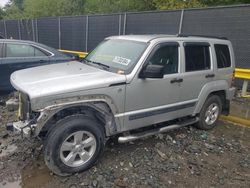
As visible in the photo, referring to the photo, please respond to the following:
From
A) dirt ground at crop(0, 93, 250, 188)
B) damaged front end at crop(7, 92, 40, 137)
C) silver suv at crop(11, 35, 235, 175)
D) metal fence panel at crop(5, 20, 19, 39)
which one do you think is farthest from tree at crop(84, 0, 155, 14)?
damaged front end at crop(7, 92, 40, 137)

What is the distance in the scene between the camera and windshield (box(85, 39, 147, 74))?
4172 millimetres

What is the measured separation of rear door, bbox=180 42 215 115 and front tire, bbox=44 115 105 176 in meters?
1.83

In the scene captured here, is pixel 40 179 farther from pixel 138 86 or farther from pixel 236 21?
pixel 236 21

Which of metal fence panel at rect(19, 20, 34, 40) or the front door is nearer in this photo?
the front door

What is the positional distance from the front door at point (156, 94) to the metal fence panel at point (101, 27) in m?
7.60

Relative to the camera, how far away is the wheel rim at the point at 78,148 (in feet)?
11.9

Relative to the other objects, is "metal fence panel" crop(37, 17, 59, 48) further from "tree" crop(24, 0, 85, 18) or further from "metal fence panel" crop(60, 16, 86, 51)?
"tree" crop(24, 0, 85, 18)

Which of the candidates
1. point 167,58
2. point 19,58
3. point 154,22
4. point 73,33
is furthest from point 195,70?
point 73,33

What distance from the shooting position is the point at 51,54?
23.7 ft

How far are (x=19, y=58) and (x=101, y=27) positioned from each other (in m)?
6.15

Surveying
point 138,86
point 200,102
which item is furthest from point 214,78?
point 138,86

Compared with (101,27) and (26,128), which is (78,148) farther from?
(101,27)

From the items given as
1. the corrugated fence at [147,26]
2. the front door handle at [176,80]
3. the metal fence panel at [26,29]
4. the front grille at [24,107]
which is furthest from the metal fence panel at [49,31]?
the front grille at [24,107]

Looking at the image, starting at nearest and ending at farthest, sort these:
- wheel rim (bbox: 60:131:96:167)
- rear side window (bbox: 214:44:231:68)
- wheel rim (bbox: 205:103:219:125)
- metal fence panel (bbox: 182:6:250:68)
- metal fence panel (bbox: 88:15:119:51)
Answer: wheel rim (bbox: 60:131:96:167) → rear side window (bbox: 214:44:231:68) → wheel rim (bbox: 205:103:219:125) → metal fence panel (bbox: 182:6:250:68) → metal fence panel (bbox: 88:15:119:51)
